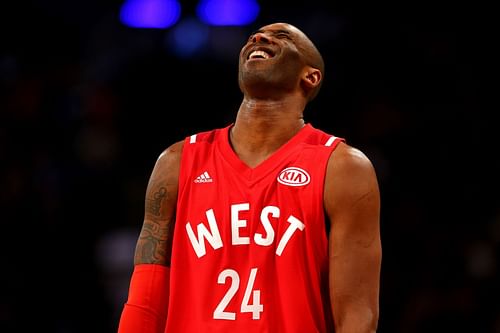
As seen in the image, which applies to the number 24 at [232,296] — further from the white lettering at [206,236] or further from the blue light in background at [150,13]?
the blue light in background at [150,13]

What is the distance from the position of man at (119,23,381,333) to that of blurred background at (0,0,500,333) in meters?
3.69

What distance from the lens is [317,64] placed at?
155 inches

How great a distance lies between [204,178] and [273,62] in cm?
55

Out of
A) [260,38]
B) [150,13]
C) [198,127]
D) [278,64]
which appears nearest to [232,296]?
[278,64]

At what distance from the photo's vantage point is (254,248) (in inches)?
138

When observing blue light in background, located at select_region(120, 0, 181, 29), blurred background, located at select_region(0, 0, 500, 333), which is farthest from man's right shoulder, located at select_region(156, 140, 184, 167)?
blue light in background, located at select_region(120, 0, 181, 29)

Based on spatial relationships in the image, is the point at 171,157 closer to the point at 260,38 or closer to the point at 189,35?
the point at 260,38

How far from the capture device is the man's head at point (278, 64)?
3.74 meters

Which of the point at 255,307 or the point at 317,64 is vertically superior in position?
the point at 317,64

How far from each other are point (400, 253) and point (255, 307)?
447 centimetres

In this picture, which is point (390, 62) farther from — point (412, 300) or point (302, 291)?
point (302, 291)

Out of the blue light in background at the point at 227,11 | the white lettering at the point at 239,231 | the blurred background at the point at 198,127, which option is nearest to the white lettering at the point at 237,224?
the white lettering at the point at 239,231

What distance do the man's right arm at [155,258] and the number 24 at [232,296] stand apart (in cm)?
30

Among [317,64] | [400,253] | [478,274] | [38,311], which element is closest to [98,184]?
[38,311]
